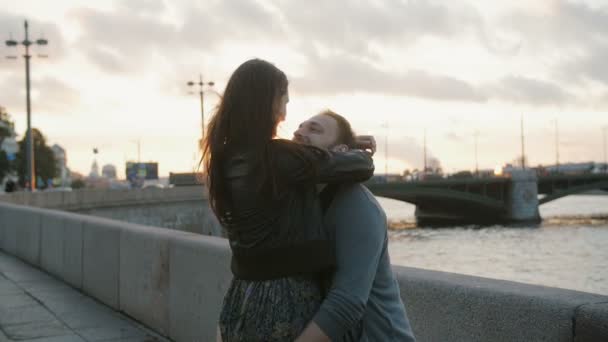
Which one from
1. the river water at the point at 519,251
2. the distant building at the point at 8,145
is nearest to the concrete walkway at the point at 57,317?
the river water at the point at 519,251

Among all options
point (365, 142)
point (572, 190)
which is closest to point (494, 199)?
point (572, 190)

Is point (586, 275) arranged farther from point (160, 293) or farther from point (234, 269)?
point (234, 269)

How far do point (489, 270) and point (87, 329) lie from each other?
32.1m

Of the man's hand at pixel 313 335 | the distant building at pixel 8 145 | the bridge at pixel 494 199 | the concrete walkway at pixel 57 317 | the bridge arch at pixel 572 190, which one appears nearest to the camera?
the man's hand at pixel 313 335

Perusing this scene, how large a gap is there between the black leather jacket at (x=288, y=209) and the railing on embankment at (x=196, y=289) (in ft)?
3.01

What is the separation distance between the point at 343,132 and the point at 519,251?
143 ft

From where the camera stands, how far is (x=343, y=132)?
2.25 m

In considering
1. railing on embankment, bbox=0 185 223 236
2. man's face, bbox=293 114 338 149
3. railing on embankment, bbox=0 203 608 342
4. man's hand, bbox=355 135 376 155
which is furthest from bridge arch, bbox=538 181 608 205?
man's face, bbox=293 114 338 149

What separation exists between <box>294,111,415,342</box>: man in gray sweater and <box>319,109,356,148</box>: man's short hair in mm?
184

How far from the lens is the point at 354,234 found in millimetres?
1996

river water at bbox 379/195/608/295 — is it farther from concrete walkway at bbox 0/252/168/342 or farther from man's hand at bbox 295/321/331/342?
man's hand at bbox 295/321/331/342

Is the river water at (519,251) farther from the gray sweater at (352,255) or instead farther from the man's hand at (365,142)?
the gray sweater at (352,255)

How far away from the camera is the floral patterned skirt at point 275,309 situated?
6.64 feet

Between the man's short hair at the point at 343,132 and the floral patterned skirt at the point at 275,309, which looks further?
the man's short hair at the point at 343,132
